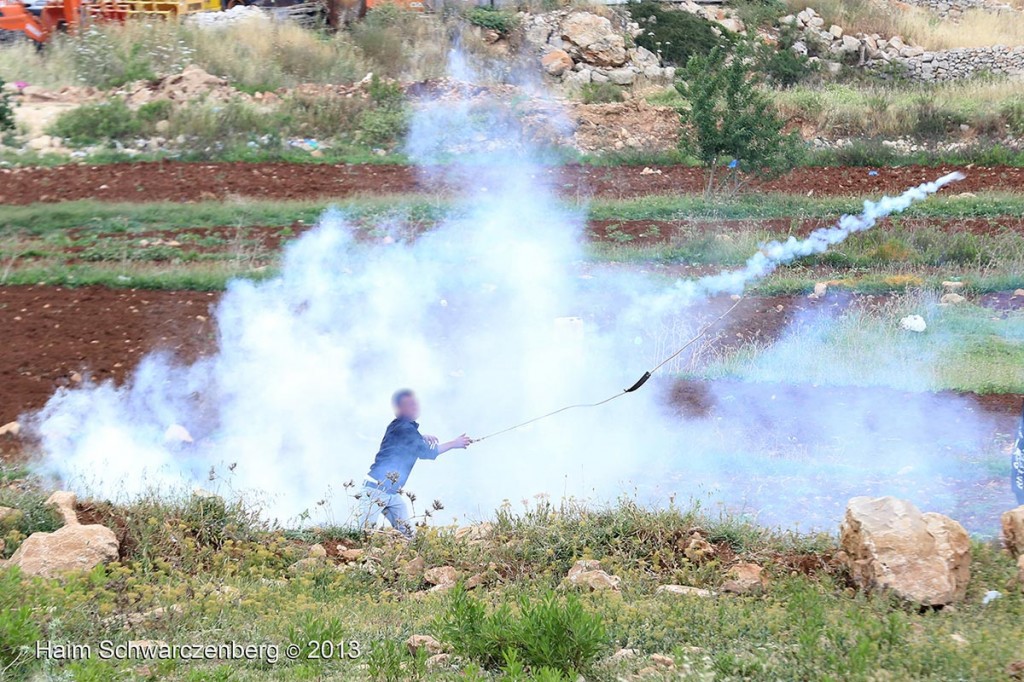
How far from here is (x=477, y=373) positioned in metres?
11.3

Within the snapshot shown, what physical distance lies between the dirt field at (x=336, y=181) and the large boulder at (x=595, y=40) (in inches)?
235

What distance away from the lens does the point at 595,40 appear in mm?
25047

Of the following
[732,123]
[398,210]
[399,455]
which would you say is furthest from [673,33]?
[399,455]

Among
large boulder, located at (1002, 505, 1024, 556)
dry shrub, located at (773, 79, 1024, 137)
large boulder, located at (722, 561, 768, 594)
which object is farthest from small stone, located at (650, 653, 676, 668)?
dry shrub, located at (773, 79, 1024, 137)

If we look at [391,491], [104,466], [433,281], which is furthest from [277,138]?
[391,491]

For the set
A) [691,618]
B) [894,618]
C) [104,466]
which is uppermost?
[894,618]

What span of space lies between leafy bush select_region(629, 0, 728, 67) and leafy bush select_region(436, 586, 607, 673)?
21669mm

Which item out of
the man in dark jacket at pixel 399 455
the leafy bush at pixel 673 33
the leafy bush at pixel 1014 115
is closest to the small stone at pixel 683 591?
the man in dark jacket at pixel 399 455

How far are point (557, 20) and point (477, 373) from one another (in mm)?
16429

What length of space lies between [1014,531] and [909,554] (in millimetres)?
998

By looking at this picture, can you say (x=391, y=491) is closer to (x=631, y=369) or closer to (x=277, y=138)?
(x=631, y=369)

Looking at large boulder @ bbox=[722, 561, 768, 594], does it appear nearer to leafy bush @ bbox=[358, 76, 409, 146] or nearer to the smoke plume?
the smoke plume

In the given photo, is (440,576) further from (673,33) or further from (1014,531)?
(673,33)

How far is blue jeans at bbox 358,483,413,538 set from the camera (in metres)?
7.89
